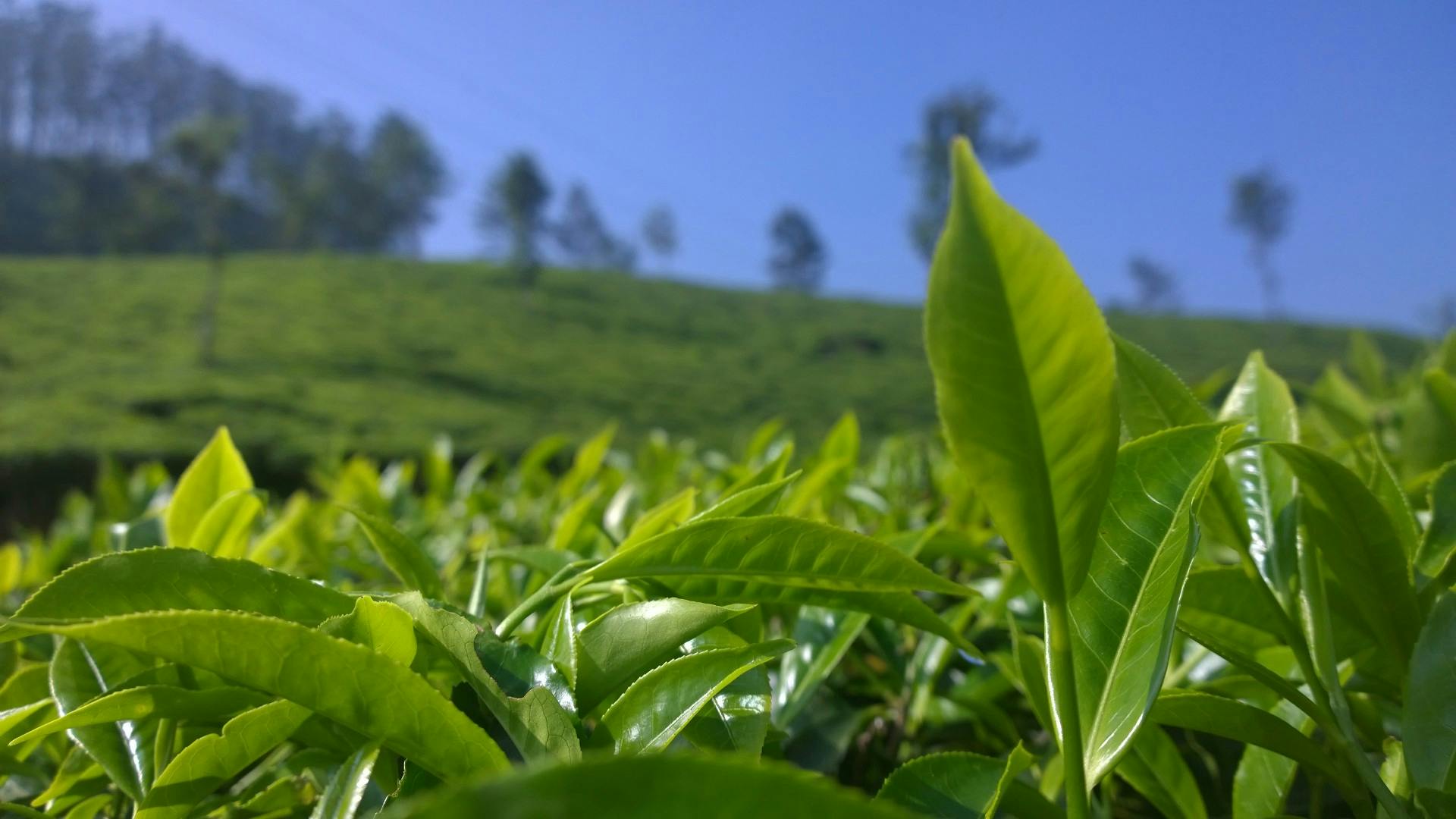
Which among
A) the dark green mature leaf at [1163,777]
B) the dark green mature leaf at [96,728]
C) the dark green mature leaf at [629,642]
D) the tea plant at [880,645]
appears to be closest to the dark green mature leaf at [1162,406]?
the tea plant at [880,645]

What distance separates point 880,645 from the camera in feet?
2.07

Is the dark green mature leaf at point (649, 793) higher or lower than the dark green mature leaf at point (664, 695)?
higher

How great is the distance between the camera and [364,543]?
4.17 feet

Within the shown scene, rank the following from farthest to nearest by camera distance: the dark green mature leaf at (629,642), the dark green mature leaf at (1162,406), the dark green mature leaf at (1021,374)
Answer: the dark green mature leaf at (1162,406) → the dark green mature leaf at (629,642) → the dark green mature leaf at (1021,374)

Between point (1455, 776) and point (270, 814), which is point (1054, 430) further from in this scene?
point (270, 814)

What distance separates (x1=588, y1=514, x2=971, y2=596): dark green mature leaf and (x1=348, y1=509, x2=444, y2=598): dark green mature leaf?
148mm

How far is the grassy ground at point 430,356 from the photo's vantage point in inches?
440

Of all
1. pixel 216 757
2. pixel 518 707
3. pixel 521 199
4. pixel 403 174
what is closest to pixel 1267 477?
pixel 518 707

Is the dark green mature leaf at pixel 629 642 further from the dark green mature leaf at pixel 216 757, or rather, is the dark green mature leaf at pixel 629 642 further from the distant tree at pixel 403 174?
the distant tree at pixel 403 174

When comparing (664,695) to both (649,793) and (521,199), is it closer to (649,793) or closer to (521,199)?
(649,793)

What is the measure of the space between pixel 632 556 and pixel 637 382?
18.1 meters

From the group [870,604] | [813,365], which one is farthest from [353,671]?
[813,365]

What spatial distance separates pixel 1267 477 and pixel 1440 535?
8cm

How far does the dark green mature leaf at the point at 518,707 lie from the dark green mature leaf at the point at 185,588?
0.17 feet
